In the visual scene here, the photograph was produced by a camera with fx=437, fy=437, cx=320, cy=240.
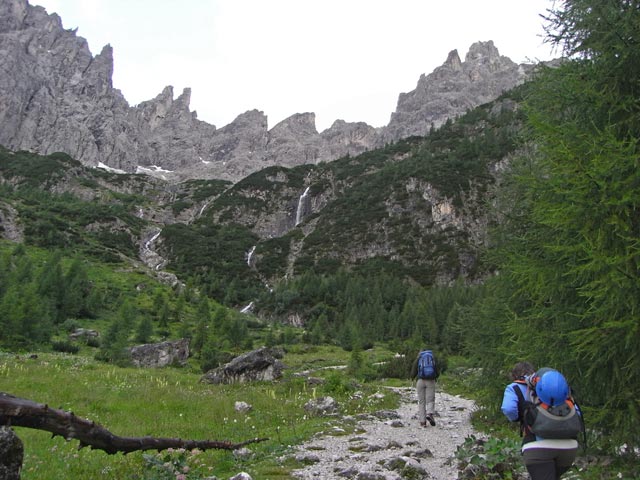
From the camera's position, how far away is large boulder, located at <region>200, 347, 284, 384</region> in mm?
23047

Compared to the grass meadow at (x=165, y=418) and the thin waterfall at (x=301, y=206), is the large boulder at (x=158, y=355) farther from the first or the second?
the thin waterfall at (x=301, y=206)

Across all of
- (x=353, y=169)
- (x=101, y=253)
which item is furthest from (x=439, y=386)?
(x=353, y=169)

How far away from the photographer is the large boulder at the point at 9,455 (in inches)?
194

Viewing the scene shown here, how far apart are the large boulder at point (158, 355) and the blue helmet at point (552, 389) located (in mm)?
33806

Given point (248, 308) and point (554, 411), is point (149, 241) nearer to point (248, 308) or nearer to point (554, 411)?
point (248, 308)

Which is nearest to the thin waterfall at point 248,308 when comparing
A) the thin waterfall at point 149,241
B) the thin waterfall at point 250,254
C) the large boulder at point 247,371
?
the thin waterfall at point 250,254

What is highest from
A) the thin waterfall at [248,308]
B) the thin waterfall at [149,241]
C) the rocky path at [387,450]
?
the thin waterfall at [149,241]

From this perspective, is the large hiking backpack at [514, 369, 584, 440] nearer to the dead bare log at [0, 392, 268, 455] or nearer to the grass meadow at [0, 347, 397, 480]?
the grass meadow at [0, 347, 397, 480]

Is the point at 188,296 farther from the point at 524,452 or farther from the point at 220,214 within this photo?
the point at 220,214

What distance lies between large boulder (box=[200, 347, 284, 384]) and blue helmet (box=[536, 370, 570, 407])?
1995 centimetres

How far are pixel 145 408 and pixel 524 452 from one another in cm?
1156

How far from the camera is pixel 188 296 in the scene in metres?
87.1

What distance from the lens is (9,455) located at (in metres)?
5.01

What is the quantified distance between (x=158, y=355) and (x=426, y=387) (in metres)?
28.0
